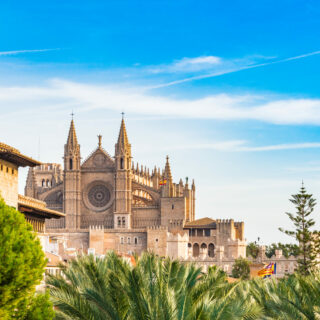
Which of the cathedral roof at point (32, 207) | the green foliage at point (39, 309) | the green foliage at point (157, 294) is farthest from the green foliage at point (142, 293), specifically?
the cathedral roof at point (32, 207)

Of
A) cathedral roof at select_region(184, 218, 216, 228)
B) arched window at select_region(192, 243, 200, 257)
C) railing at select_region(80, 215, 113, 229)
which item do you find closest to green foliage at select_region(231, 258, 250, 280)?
cathedral roof at select_region(184, 218, 216, 228)

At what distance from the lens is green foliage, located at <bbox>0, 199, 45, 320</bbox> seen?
21.8 metres

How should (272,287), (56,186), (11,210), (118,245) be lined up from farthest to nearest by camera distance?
(56,186) → (118,245) → (272,287) → (11,210)

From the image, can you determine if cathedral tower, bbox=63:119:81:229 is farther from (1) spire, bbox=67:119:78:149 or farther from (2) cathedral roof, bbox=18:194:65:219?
(2) cathedral roof, bbox=18:194:65:219

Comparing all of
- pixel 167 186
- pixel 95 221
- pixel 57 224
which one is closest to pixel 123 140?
pixel 167 186

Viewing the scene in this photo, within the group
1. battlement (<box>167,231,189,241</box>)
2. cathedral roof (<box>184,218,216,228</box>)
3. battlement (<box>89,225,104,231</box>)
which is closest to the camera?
battlement (<box>167,231,189,241</box>)

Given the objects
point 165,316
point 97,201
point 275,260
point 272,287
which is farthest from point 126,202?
point 165,316

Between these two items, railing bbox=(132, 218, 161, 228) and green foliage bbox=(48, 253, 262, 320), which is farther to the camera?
railing bbox=(132, 218, 161, 228)

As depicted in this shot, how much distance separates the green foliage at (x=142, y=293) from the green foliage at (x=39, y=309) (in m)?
2.52

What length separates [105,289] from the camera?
26.6 metres

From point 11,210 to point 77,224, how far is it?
100094 millimetres

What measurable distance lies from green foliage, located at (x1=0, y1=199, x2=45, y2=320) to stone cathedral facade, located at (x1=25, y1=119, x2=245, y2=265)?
92.4 metres

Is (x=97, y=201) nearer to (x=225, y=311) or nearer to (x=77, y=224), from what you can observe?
(x=77, y=224)

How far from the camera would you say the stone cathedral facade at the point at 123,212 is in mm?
118188
